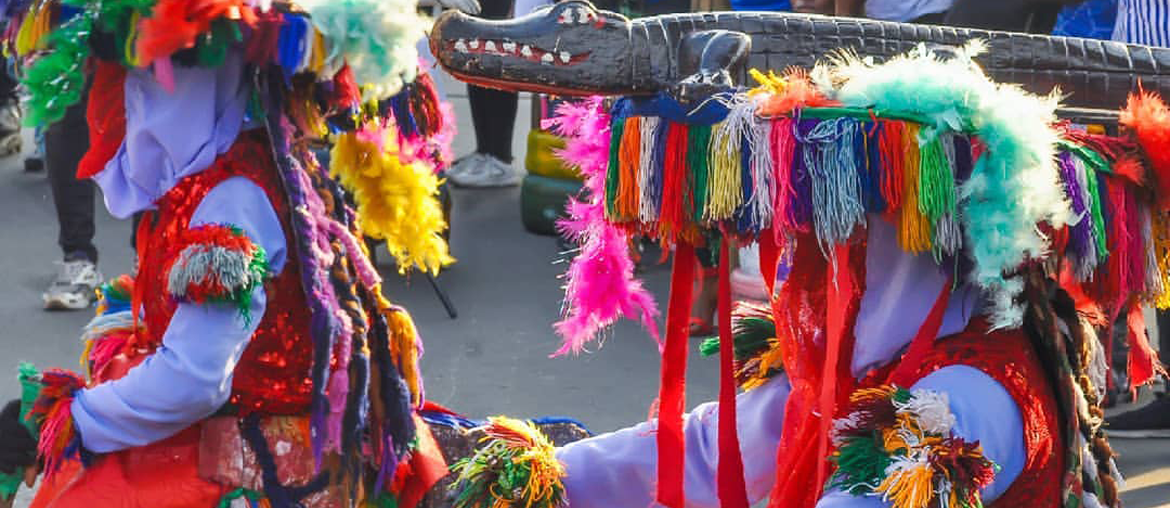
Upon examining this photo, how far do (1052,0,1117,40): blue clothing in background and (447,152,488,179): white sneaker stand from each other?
3172 mm

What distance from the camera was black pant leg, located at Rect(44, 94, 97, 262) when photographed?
562 centimetres

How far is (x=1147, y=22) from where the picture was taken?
183 inches

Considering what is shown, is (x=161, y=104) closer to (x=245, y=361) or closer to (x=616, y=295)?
(x=245, y=361)

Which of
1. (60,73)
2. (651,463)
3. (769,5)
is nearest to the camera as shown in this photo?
(651,463)

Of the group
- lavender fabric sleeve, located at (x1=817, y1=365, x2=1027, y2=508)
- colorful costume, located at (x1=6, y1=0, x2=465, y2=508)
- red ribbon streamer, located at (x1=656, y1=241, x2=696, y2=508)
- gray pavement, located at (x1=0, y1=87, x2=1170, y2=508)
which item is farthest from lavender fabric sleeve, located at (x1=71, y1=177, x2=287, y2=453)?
gray pavement, located at (x1=0, y1=87, x2=1170, y2=508)

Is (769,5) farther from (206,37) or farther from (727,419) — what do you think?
(727,419)

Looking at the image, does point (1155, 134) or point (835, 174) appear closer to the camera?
point (835, 174)

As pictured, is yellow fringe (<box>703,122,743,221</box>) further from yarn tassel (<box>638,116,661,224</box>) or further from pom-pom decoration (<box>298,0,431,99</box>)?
pom-pom decoration (<box>298,0,431,99</box>)

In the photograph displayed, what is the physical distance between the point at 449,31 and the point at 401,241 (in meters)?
0.89

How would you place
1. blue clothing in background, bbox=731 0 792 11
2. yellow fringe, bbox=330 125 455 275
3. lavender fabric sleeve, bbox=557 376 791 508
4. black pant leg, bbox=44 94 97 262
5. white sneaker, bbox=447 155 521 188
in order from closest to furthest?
lavender fabric sleeve, bbox=557 376 791 508 → yellow fringe, bbox=330 125 455 275 → blue clothing in background, bbox=731 0 792 11 → black pant leg, bbox=44 94 97 262 → white sneaker, bbox=447 155 521 188

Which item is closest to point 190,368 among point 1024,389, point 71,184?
point 1024,389

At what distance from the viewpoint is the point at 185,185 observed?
2643 mm

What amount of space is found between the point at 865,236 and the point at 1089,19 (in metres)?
3.23

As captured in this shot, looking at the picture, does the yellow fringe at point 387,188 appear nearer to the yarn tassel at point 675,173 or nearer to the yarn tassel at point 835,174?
the yarn tassel at point 675,173
